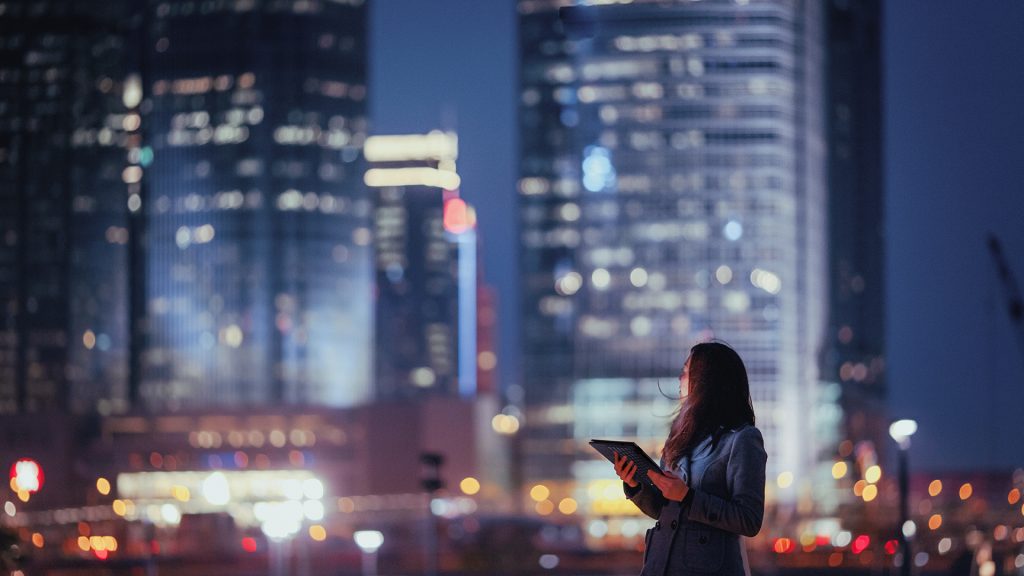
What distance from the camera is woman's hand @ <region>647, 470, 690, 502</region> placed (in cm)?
611

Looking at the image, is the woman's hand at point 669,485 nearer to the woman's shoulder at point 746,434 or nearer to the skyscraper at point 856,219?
the woman's shoulder at point 746,434

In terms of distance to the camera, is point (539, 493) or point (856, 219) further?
point (856, 219)

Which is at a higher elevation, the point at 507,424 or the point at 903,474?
the point at 903,474

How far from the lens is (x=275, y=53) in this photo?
157 meters

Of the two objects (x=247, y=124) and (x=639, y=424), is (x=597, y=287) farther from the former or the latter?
(x=247, y=124)

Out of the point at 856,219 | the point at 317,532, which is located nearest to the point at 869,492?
the point at 317,532

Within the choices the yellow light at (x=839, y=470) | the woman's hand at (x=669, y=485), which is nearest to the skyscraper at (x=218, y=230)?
the yellow light at (x=839, y=470)

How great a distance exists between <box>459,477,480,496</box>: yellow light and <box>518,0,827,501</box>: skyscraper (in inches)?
1000

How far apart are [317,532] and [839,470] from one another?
73.1 m

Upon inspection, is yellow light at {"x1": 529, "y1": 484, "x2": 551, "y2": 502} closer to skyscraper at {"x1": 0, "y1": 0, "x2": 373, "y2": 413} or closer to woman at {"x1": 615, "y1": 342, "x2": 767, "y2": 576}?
skyscraper at {"x1": 0, "y1": 0, "x2": 373, "y2": 413}

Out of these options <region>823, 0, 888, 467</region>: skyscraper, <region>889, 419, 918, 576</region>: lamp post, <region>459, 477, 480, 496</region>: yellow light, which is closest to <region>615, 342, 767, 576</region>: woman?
<region>889, 419, 918, 576</region>: lamp post

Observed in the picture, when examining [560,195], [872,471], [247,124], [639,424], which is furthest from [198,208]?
[872,471]

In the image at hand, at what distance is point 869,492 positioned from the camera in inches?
4732

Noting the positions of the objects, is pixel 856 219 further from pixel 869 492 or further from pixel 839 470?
pixel 869 492
